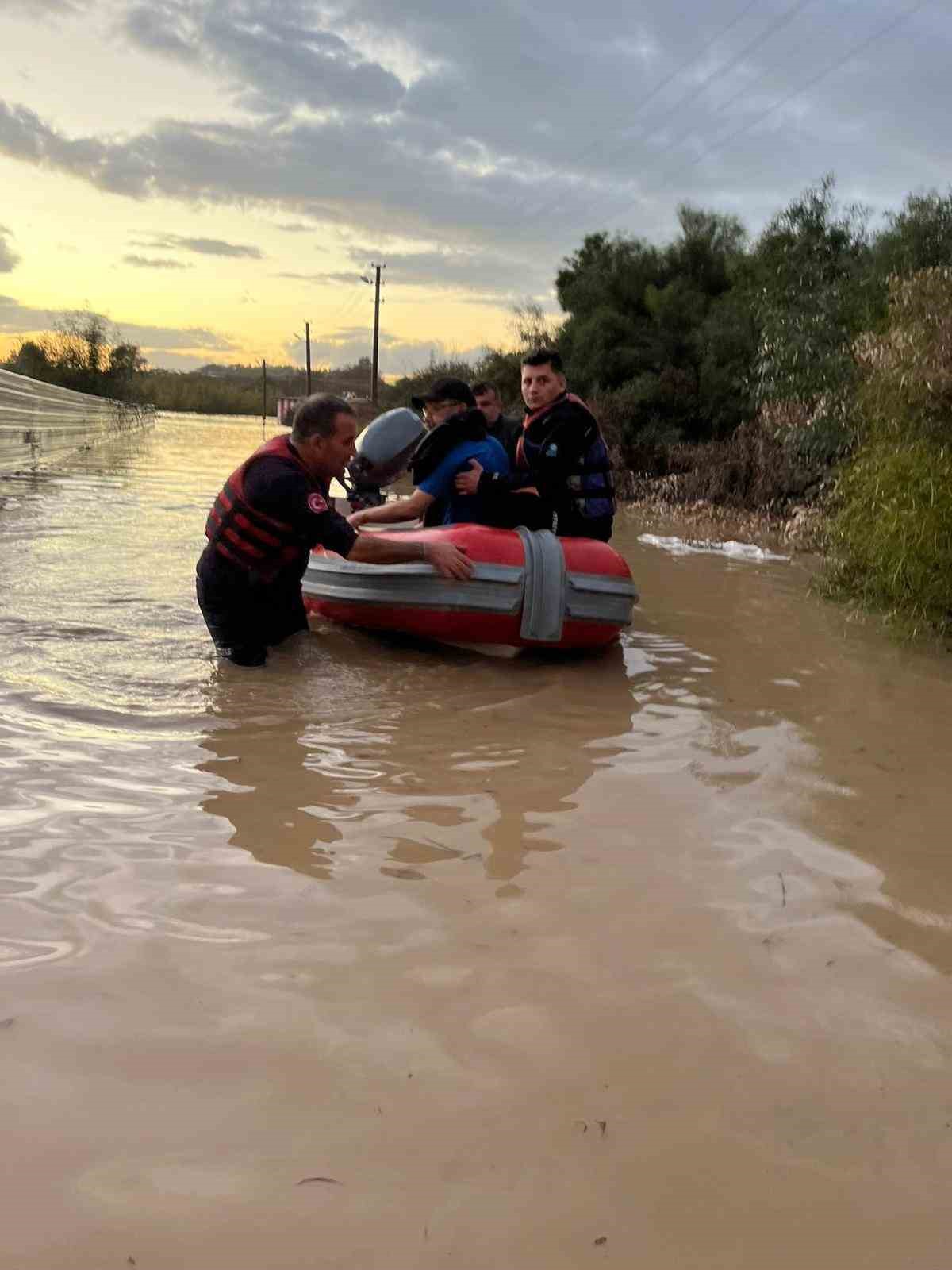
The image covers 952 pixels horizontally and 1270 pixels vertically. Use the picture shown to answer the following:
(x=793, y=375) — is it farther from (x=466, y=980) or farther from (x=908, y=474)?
(x=466, y=980)

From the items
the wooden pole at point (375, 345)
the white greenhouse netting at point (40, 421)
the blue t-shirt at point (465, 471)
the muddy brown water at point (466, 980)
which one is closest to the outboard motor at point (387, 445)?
Result: the blue t-shirt at point (465, 471)

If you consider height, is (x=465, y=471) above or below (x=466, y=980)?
above

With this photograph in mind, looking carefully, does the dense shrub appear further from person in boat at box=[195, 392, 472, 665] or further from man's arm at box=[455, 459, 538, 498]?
person in boat at box=[195, 392, 472, 665]

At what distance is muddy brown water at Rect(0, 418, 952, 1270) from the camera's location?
1719 millimetres

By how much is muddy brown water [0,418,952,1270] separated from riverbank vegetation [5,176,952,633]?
2250mm

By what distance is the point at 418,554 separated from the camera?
18.5 ft

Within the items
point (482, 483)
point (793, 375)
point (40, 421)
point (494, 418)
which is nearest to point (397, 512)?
point (482, 483)

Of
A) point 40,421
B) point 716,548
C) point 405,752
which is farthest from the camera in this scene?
point 40,421

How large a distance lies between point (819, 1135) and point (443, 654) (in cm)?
427

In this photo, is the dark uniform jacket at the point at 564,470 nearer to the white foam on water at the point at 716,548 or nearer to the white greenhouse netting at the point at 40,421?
the white foam on water at the point at 716,548

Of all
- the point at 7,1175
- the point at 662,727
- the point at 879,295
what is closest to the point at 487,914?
the point at 7,1175

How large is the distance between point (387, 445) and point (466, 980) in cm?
476

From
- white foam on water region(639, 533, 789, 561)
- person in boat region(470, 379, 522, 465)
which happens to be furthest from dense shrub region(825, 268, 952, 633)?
white foam on water region(639, 533, 789, 561)

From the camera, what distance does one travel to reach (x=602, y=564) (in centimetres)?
587
